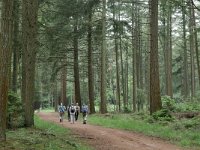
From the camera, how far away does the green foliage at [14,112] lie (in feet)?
51.2

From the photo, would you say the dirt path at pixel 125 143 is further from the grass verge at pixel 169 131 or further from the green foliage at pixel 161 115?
the green foliage at pixel 161 115

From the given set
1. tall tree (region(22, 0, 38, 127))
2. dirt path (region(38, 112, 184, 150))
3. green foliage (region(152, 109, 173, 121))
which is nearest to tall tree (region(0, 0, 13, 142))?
dirt path (region(38, 112, 184, 150))

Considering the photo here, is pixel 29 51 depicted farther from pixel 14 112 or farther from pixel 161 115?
pixel 161 115

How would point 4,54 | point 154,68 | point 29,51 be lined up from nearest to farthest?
point 4,54
point 29,51
point 154,68

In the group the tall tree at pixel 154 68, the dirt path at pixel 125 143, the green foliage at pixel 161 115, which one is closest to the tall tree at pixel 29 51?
the dirt path at pixel 125 143

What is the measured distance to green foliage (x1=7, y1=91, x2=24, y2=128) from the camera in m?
15.6

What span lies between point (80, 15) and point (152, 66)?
387 inches

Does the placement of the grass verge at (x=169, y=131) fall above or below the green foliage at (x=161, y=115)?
below

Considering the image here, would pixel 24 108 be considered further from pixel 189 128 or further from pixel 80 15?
pixel 80 15

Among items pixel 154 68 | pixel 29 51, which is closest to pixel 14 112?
pixel 29 51

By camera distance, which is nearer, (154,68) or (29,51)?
(29,51)

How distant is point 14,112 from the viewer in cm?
1611

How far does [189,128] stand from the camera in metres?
16.0

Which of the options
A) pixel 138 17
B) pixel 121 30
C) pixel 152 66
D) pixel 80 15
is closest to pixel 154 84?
pixel 152 66
